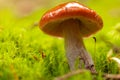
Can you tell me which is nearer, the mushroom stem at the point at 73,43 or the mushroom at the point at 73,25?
the mushroom at the point at 73,25

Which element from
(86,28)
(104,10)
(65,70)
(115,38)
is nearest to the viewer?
(65,70)

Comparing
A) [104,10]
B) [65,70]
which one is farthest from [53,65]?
[104,10]

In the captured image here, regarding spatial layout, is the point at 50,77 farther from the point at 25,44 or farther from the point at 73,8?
the point at 25,44

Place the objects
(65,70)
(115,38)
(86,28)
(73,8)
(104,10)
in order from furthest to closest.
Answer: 1. (104,10)
2. (115,38)
3. (86,28)
4. (65,70)
5. (73,8)

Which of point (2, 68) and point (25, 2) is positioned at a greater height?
point (25, 2)

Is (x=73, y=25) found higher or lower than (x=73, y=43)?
higher

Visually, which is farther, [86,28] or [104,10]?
[104,10]

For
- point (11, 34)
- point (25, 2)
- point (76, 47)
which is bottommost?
point (76, 47)

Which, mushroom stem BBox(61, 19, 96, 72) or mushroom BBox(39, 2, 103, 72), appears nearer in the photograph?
mushroom BBox(39, 2, 103, 72)
